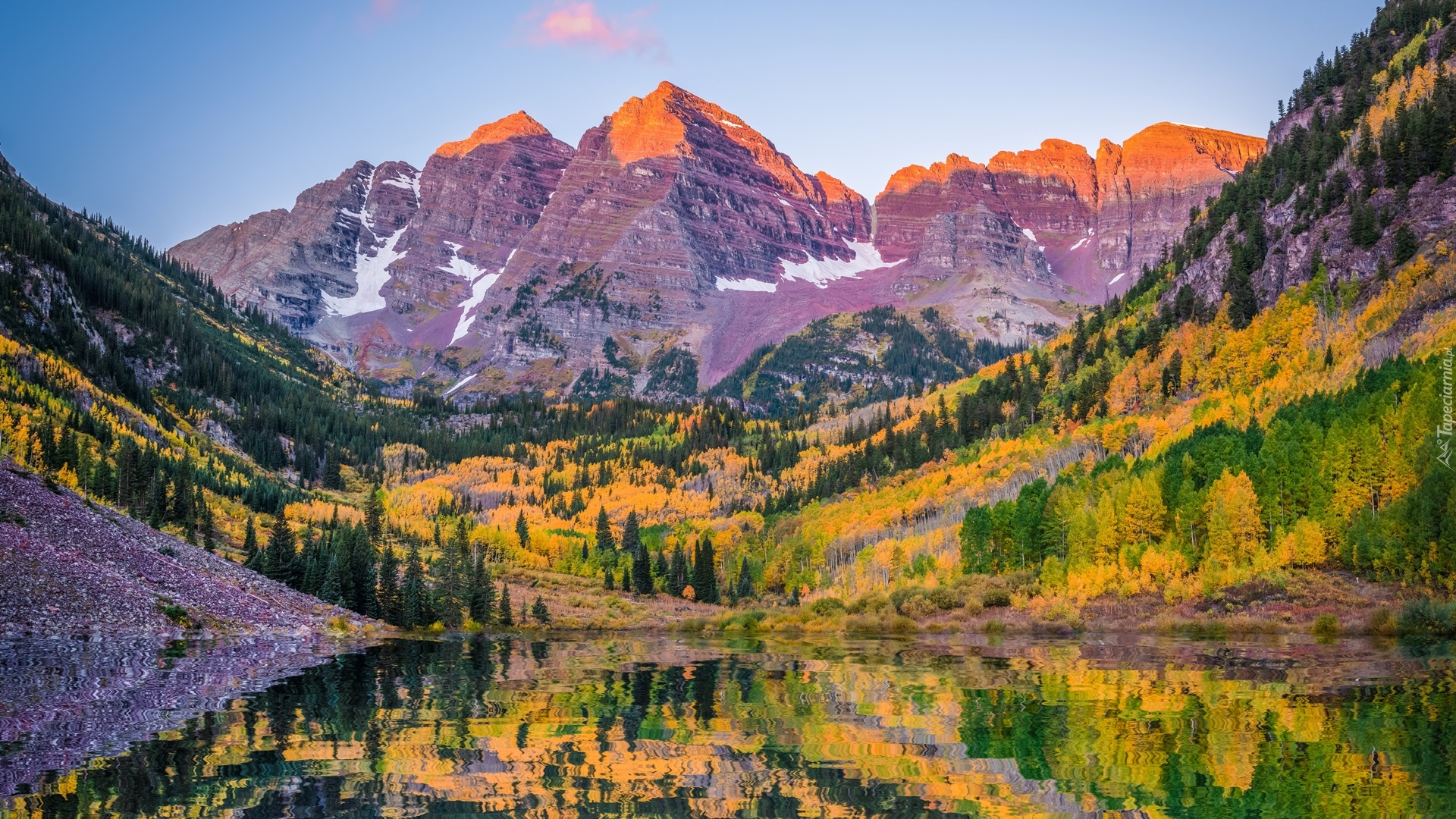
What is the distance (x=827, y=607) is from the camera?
124m

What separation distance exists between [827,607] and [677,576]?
52.9 m

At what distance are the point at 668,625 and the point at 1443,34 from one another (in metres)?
149

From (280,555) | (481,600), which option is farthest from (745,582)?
(280,555)

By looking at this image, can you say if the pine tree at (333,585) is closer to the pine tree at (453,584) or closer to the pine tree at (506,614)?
the pine tree at (453,584)

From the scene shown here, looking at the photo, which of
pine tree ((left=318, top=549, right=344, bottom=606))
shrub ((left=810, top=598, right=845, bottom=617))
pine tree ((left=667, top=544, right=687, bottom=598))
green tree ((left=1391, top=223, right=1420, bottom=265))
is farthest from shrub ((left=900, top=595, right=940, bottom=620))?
green tree ((left=1391, top=223, right=1420, bottom=265))

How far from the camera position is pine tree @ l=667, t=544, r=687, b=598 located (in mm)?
170750

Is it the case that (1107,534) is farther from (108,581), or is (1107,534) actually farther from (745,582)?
(108,581)

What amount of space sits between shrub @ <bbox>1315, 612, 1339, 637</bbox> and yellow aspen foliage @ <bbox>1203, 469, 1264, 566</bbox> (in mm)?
17418

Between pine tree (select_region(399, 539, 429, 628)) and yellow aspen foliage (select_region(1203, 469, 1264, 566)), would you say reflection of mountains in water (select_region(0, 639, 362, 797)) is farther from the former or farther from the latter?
yellow aspen foliage (select_region(1203, 469, 1264, 566))

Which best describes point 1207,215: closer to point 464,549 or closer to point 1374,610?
point 1374,610

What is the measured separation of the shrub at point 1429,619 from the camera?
65312 millimetres

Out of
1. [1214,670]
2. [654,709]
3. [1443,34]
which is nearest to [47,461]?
[654,709]

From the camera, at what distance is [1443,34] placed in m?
157

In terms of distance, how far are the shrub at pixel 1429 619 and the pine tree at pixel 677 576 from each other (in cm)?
11455
